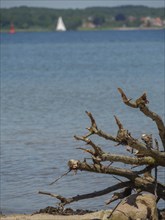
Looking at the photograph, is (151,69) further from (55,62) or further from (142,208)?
(142,208)

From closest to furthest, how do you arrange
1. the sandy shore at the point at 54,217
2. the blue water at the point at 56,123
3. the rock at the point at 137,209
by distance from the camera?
the rock at the point at 137,209
the sandy shore at the point at 54,217
the blue water at the point at 56,123

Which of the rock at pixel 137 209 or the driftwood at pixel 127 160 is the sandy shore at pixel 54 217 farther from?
the rock at pixel 137 209

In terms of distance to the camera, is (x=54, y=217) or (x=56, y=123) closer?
(x=54, y=217)

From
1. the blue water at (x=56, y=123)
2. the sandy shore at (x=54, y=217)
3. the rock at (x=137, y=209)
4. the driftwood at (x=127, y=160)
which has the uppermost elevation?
the driftwood at (x=127, y=160)

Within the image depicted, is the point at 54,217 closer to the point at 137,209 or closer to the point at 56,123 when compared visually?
the point at 137,209

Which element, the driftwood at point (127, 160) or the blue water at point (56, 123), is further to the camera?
the blue water at point (56, 123)

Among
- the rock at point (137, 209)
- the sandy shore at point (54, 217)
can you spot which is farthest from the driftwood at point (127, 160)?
the sandy shore at point (54, 217)

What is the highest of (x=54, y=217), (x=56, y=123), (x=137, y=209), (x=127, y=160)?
(x=127, y=160)

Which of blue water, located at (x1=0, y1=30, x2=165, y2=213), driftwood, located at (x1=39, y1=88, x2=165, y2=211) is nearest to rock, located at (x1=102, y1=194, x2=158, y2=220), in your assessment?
driftwood, located at (x1=39, y1=88, x2=165, y2=211)

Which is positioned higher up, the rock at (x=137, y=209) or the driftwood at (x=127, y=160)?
the driftwood at (x=127, y=160)

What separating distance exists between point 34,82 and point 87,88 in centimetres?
531

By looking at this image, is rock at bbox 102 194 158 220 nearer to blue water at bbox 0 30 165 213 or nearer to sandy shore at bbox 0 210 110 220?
sandy shore at bbox 0 210 110 220

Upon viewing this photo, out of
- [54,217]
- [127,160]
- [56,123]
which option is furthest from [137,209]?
[56,123]

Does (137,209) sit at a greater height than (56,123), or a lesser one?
greater
